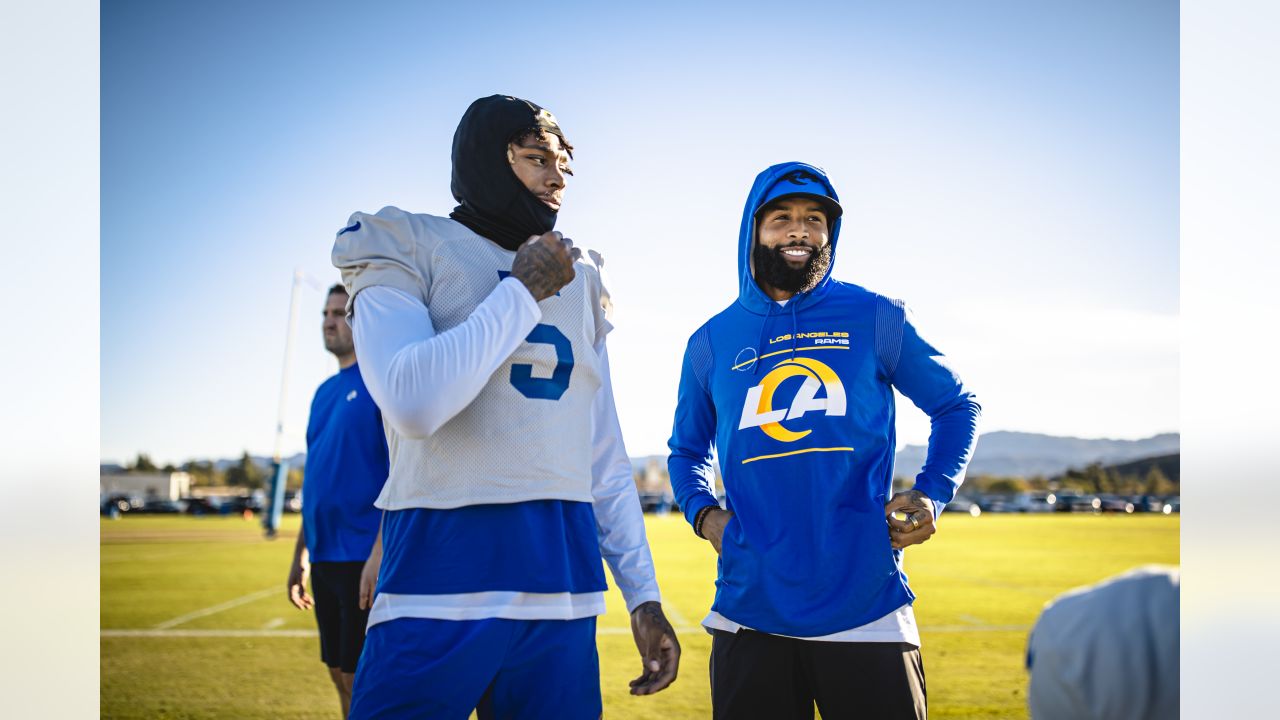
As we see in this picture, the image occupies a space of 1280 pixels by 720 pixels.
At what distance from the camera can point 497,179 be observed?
200cm

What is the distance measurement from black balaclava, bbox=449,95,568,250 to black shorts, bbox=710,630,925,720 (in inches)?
50.2

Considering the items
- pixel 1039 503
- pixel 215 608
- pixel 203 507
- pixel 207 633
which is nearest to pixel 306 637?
pixel 207 633

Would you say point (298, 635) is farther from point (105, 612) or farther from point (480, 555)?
point (480, 555)

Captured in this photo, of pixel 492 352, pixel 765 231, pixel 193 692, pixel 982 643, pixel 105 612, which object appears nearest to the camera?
pixel 492 352

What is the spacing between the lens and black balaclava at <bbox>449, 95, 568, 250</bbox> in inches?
78.4

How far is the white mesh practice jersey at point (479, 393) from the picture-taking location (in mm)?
1782

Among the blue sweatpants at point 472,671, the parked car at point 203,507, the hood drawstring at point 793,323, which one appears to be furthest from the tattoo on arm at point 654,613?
the parked car at point 203,507

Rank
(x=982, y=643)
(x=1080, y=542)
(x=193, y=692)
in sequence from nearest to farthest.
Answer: (x=193, y=692)
(x=982, y=643)
(x=1080, y=542)

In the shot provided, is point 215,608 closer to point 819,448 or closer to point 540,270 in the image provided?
point 819,448

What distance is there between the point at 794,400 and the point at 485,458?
108 cm

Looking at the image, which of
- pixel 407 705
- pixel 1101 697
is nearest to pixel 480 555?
pixel 407 705

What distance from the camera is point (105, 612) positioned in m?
9.73

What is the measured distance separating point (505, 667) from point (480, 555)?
219 millimetres
